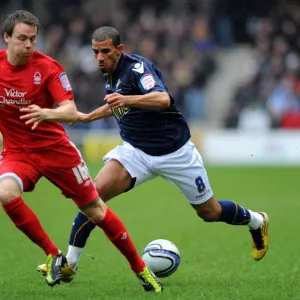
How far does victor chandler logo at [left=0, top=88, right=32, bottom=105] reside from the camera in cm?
702

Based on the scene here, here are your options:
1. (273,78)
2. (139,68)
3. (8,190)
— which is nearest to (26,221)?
(8,190)

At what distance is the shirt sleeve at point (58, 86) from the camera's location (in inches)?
273

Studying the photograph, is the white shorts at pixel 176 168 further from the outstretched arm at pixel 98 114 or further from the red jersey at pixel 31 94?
the red jersey at pixel 31 94

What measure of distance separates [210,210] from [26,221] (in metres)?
2.08

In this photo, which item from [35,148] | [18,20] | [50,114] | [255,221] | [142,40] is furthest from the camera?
[142,40]

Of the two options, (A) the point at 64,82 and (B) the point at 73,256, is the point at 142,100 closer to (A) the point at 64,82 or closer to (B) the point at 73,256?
(A) the point at 64,82

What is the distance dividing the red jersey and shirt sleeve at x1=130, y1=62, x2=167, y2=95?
74 cm

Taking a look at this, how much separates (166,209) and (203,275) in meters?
6.46

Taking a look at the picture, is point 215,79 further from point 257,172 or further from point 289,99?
point 257,172

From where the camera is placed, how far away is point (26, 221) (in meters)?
7.03

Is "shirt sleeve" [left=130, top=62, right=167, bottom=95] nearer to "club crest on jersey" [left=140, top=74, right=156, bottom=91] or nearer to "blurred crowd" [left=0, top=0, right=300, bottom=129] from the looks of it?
"club crest on jersey" [left=140, top=74, right=156, bottom=91]

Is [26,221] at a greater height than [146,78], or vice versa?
[146,78]

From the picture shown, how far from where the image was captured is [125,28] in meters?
26.0

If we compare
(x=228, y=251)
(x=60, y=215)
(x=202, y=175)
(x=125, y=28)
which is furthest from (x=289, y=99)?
(x=202, y=175)
